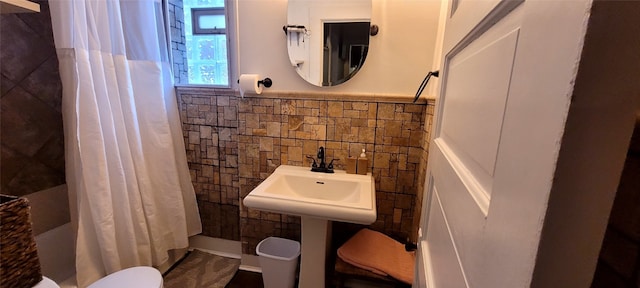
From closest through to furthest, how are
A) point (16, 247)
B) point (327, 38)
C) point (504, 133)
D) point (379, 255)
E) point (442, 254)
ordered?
point (504, 133)
point (442, 254)
point (16, 247)
point (379, 255)
point (327, 38)

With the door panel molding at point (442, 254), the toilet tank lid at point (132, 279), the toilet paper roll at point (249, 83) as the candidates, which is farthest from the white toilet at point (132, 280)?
the door panel molding at point (442, 254)

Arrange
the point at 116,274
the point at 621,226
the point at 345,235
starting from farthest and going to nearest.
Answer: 1. the point at 345,235
2. the point at 116,274
3. the point at 621,226

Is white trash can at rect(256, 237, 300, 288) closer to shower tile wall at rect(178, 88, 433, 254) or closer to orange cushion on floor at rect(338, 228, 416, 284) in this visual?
shower tile wall at rect(178, 88, 433, 254)

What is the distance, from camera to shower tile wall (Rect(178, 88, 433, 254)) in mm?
1462

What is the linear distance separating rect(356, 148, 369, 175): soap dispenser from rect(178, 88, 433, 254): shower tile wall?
4 cm

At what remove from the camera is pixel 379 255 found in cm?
134

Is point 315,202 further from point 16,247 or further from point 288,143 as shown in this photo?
point 16,247

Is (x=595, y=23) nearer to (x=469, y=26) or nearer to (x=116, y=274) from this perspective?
(x=469, y=26)

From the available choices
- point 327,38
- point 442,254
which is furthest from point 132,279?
point 327,38

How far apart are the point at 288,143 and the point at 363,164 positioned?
0.46 m

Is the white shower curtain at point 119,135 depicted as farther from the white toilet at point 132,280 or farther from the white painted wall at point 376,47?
the white painted wall at point 376,47

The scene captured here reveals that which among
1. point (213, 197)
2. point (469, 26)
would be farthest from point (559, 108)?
point (213, 197)

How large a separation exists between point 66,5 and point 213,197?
1.27 meters

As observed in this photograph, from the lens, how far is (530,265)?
237 mm
